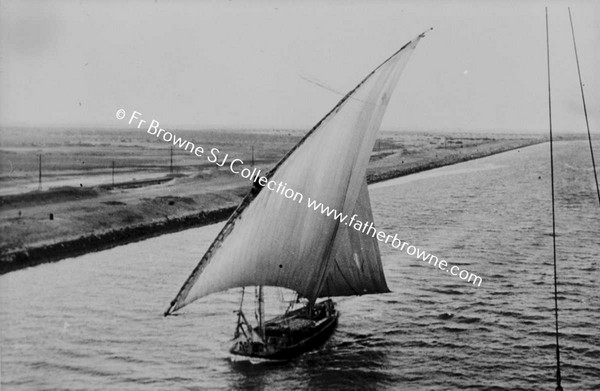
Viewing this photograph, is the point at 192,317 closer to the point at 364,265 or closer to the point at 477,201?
the point at 364,265

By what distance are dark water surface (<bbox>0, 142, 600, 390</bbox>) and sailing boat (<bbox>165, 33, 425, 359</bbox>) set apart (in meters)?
1.10

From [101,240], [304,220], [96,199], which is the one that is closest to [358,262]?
[304,220]

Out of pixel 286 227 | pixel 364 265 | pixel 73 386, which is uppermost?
pixel 286 227

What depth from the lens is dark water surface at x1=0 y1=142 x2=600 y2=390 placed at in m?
20.4

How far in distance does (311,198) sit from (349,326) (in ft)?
20.4

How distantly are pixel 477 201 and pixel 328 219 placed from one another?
39.3 metres

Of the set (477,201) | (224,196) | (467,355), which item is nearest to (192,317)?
(467,355)

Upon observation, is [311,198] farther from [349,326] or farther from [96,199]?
[96,199]

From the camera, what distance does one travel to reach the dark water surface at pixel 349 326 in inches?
802

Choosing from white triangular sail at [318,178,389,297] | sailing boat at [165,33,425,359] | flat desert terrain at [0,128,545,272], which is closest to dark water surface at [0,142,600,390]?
sailing boat at [165,33,425,359]

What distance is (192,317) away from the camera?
26031 millimetres

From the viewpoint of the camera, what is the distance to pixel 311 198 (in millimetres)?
22172

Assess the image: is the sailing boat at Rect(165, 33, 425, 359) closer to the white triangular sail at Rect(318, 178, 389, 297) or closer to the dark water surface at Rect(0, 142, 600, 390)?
the dark water surface at Rect(0, 142, 600, 390)

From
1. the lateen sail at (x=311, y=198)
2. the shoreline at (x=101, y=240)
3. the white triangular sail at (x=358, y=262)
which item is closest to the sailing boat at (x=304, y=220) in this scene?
the lateen sail at (x=311, y=198)
